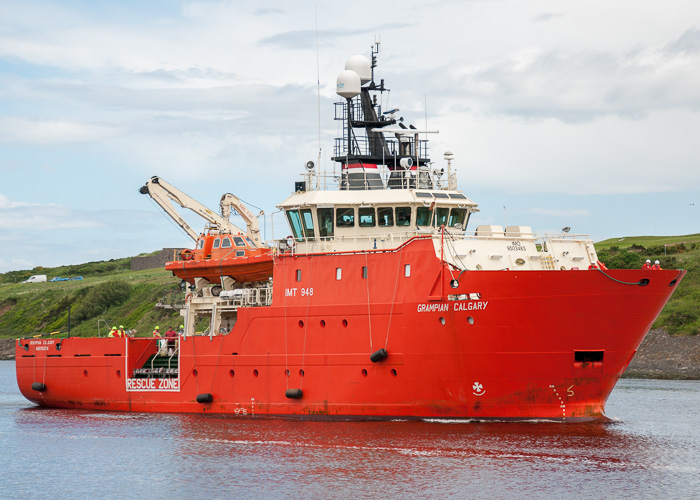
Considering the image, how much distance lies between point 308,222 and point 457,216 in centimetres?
482

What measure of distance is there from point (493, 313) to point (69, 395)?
18896 mm

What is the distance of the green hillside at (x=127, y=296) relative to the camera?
175ft

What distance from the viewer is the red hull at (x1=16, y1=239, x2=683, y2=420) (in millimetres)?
24281

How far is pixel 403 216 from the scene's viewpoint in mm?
28078

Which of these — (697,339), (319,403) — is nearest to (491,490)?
(319,403)

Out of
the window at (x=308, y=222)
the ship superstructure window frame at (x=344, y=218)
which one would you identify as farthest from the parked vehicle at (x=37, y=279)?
the ship superstructure window frame at (x=344, y=218)

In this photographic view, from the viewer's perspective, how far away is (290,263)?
28.5 meters

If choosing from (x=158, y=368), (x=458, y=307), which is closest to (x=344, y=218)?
(x=458, y=307)

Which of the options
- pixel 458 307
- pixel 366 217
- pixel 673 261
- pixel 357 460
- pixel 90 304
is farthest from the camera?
pixel 90 304

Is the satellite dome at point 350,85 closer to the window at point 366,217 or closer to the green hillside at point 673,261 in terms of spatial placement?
the window at point 366,217

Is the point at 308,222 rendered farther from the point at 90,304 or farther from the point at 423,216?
the point at 90,304

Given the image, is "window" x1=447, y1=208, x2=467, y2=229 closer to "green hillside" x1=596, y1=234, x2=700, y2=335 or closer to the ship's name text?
the ship's name text

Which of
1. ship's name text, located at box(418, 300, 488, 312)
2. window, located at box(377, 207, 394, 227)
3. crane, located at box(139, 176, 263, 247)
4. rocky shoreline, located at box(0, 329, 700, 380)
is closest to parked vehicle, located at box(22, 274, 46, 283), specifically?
crane, located at box(139, 176, 263, 247)

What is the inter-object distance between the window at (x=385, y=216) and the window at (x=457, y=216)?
6.75ft
